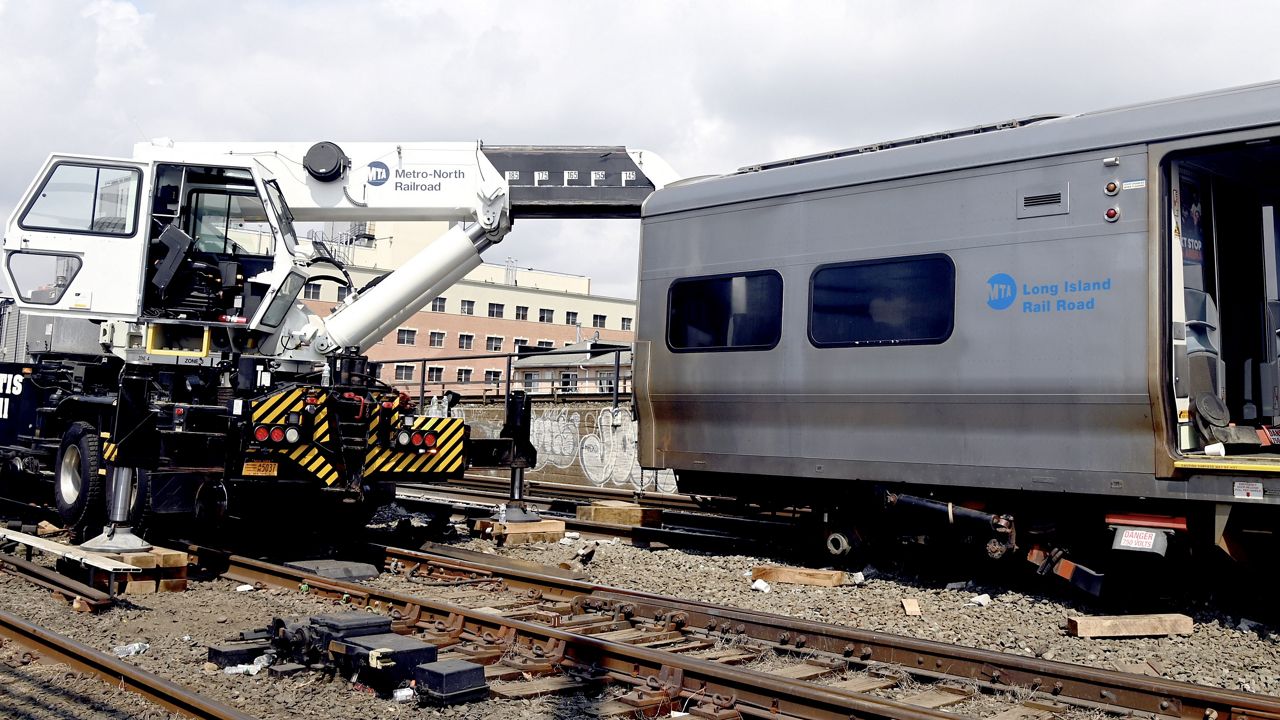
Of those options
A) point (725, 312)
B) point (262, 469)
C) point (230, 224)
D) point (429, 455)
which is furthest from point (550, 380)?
point (262, 469)

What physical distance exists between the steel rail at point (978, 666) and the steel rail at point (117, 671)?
3172mm

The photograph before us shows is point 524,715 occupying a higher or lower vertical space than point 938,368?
lower

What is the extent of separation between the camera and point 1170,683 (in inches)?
212

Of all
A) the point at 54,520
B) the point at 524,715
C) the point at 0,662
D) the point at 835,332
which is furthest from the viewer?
the point at 54,520

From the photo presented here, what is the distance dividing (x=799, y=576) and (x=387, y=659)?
4.42 m

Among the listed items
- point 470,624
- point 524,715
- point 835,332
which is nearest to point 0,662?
point 470,624

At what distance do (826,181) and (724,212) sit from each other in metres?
1.15

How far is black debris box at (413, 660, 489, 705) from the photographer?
5.37 metres

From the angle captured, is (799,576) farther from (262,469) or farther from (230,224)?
(230,224)

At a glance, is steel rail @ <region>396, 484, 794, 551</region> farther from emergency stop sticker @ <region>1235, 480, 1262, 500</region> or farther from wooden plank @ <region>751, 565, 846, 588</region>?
emergency stop sticker @ <region>1235, 480, 1262, 500</region>

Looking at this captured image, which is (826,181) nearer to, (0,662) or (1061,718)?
(1061,718)

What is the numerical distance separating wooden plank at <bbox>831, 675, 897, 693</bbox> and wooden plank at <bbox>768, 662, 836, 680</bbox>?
124mm

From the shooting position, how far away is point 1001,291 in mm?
8148

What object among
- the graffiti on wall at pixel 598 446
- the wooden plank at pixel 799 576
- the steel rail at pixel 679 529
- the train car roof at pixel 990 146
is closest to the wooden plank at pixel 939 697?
the wooden plank at pixel 799 576
